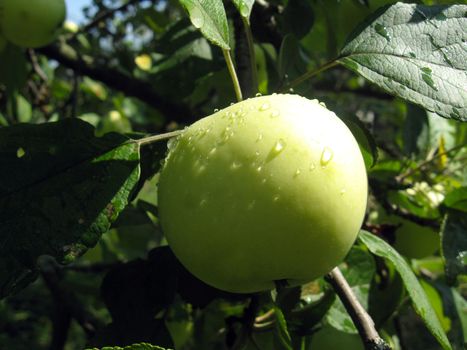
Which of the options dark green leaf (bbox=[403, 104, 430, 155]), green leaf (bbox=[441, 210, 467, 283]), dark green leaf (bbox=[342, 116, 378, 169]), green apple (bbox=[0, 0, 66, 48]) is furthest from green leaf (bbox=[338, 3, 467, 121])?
green apple (bbox=[0, 0, 66, 48])

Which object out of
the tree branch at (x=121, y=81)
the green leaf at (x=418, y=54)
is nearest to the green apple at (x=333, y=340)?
the green leaf at (x=418, y=54)

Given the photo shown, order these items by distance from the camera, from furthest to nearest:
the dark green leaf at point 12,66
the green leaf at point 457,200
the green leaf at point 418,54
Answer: the dark green leaf at point 12,66, the green leaf at point 457,200, the green leaf at point 418,54

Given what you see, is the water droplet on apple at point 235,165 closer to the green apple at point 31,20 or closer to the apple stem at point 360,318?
the apple stem at point 360,318

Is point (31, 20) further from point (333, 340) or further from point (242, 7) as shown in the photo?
point (333, 340)

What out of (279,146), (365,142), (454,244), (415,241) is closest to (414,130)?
(415,241)

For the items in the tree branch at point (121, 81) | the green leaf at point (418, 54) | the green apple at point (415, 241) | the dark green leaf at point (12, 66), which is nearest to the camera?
the green leaf at point (418, 54)
